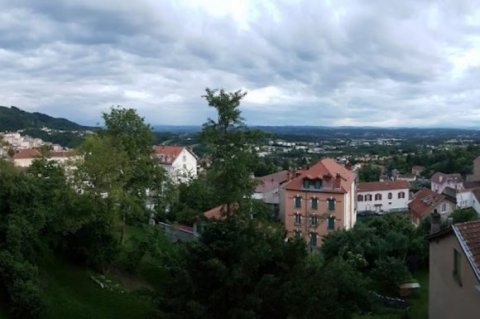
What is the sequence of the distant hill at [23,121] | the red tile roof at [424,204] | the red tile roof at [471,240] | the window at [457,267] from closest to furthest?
1. the red tile roof at [471,240]
2. the window at [457,267]
3. the red tile roof at [424,204]
4. the distant hill at [23,121]

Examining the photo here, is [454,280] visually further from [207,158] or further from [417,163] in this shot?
[417,163]

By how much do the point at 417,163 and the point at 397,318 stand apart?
9591 cm

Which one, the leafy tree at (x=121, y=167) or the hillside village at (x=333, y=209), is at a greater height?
the leafy tree at (x=121, y=167)

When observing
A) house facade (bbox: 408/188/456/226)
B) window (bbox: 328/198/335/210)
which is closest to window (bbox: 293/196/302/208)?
window (bbox: 328/198/335/210)

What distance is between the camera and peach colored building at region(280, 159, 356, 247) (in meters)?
39.3

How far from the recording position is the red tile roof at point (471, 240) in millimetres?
11477

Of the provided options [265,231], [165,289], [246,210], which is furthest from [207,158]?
[165,289]

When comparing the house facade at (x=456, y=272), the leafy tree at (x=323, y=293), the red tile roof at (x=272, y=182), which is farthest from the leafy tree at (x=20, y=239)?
the red tile roof at (x=272, y=182)

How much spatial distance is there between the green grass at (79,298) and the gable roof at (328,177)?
2321cm

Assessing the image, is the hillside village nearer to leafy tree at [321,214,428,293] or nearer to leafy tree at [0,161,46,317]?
leafy tree at [321,214,428,293]

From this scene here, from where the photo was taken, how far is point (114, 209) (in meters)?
20.1

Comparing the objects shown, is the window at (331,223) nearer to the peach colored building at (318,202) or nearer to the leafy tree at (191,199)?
the peach colored building at (318,202)

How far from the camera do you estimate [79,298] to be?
58.6ft

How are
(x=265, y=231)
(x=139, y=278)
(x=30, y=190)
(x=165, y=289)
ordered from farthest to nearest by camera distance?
(x=139, y=278) < (x=30, y=190) < (x=265, y=231) < (x=165, y=289)
